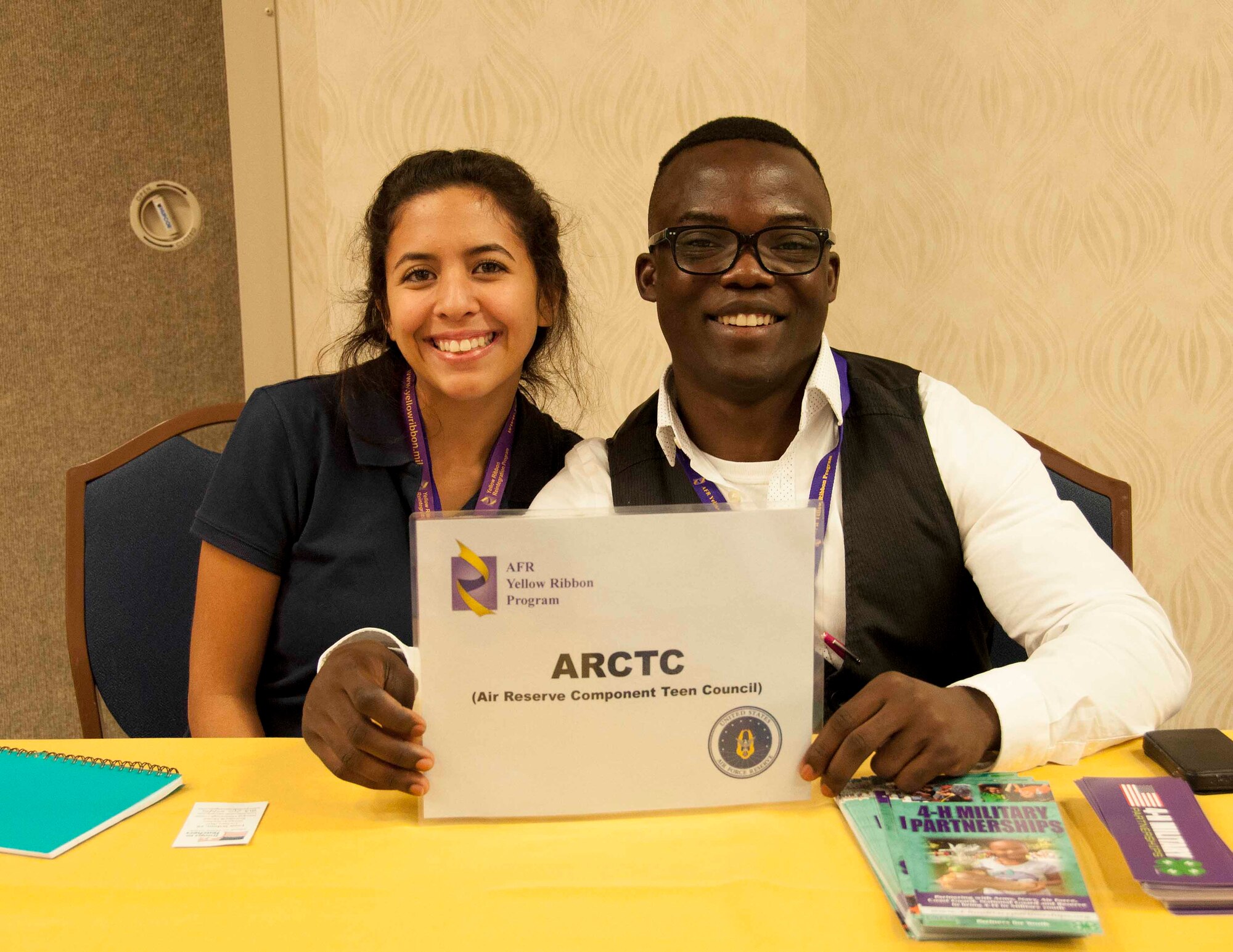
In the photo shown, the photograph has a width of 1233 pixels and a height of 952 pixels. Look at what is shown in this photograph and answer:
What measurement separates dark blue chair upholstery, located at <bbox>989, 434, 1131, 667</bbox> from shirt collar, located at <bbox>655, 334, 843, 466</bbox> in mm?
425

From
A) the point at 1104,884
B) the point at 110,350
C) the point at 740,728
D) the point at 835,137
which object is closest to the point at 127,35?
the point at 110,350

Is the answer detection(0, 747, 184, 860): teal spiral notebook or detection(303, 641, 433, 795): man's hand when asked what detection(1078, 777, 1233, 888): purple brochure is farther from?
detection(0, 747, 184, 860): teal spiral notebook

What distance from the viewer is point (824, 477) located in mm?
1417

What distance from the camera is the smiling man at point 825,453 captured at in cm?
134

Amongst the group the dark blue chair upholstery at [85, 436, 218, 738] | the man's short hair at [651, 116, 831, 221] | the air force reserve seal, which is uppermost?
the man's short hair at [651, 116, 831, 221]

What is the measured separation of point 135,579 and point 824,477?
124cm

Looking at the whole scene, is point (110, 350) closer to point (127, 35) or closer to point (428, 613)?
point (127, 35)

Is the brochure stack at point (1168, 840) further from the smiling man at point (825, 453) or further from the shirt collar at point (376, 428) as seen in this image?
the shirt collar at point (376, 428)

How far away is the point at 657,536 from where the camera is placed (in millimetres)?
899

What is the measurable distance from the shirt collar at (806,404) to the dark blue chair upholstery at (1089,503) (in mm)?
425

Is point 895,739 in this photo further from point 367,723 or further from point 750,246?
point 750,246

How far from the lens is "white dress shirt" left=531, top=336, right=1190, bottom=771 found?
102 centimetres

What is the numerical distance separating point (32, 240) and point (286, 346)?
0.91m

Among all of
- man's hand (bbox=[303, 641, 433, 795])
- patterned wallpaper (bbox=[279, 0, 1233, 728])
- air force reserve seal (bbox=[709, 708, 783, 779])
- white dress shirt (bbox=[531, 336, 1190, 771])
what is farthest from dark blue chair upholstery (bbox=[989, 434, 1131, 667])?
man's hand (bbox=[303, 641, 433, 795])
